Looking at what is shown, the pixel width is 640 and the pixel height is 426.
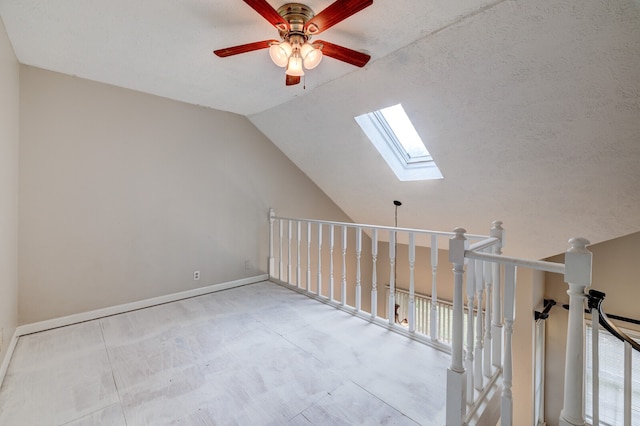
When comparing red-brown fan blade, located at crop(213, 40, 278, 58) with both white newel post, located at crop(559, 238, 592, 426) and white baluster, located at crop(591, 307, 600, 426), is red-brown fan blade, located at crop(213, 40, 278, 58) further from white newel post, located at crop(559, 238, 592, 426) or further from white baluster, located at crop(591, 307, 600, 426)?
white baluster, located at crop(591, 307, 600, 426)

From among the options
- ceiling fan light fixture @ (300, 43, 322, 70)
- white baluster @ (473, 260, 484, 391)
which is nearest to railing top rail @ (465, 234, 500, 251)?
white baluster @ (473, 260, 484, 391)

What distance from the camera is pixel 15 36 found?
1965mm

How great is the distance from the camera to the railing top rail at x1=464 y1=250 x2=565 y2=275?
3.59 ft

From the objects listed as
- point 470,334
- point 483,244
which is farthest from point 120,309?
point 483,244

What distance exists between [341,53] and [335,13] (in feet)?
1.15

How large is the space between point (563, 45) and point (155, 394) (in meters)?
3.02

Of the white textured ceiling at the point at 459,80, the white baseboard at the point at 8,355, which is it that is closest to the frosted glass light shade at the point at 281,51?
the white textured ceiling at the point at 459,80

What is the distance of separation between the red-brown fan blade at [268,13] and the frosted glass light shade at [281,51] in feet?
0.34

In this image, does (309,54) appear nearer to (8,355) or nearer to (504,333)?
(504,333)

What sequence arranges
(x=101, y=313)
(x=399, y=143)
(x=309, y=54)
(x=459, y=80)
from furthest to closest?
1. (x=399, y=143)
2. (x=101, y=313)
3. (x=459, y=80)
4. (x=309, y=54)

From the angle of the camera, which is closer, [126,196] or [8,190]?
[8,190]

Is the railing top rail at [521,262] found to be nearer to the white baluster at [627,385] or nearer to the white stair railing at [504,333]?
the white stair railing at [504,333]

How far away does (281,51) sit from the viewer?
1.78 m

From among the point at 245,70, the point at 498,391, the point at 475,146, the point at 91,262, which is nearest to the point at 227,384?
the point at 498,391
